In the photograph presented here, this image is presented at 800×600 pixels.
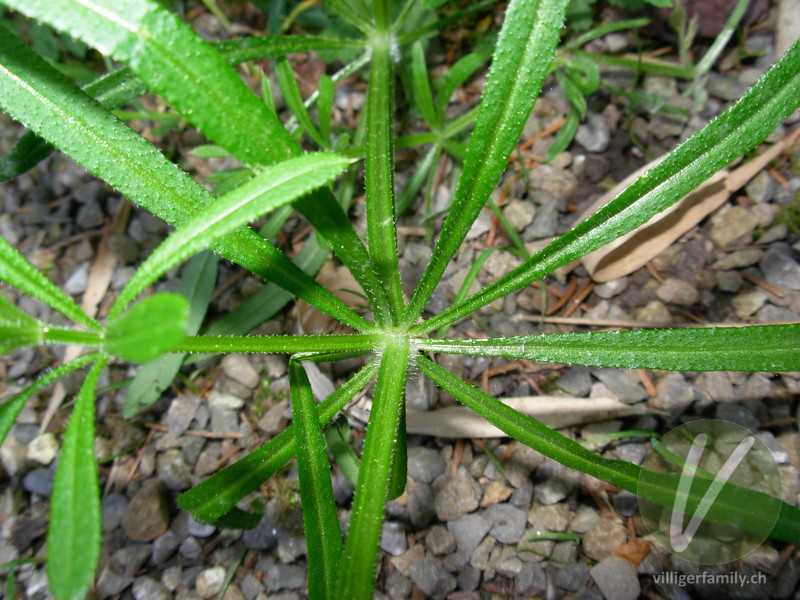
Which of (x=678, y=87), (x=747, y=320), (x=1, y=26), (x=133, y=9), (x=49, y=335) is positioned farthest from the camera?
(x=678, y=87)

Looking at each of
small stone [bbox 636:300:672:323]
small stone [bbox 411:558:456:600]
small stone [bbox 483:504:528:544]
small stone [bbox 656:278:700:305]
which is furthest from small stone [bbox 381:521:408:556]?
small stone [bbox 656:278:700:305]

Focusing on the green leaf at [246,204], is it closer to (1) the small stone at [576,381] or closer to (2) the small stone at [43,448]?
(1) the small stone at [576,381]

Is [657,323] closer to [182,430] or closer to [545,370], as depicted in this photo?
[545,370]

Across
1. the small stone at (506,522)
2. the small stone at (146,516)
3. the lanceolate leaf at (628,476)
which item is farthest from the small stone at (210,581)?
the lanceolate leaf at (628,476)

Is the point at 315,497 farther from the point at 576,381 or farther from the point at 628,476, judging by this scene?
the point at 576,381

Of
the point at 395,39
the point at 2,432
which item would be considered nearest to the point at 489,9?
the point at 395,39

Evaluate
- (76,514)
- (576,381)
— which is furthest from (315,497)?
(576,381)
